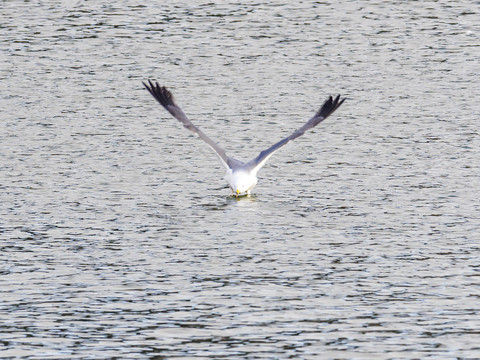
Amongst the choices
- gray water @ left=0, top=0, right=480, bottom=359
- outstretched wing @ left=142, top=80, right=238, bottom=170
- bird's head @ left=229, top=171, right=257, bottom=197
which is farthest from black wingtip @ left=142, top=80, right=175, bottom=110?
bird's head @ left=229, top=171, right=257, bottom=197

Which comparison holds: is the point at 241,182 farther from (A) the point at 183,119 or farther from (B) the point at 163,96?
(B) the point at 163,96

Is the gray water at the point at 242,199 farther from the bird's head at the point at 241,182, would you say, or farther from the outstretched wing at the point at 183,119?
the outstretched wing at the point at 183,119

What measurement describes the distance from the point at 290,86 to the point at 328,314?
1660cm

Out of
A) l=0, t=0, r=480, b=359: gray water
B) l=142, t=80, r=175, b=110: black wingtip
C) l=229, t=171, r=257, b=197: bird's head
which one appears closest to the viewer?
l=0, t=0, r=480, b=359: gray water

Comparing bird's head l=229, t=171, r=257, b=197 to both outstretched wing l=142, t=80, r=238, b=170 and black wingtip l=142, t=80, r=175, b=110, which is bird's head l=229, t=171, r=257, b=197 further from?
black wingtip l=142, t=80, r=175, b=110

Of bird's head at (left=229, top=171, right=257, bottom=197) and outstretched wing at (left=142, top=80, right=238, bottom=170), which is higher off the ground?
outstretched wing at (left=142, top=80, right=238, bottom=170)

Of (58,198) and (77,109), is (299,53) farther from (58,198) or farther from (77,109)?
(58,198)

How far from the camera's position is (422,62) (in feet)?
115

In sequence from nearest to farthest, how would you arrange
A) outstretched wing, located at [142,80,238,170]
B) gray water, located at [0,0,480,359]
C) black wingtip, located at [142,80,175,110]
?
gray water, located at [0,0,480,359], outstretched wing, located at [142,80,238,170], black wingtip, located at [142,80,175,110]

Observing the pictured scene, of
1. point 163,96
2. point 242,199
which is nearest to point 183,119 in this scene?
point 163,96

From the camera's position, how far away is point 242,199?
2336 cm

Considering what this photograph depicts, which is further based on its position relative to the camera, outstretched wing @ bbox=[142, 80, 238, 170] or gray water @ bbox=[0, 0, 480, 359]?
outstretched wing @ bbox=[142, 80, 238, 170]

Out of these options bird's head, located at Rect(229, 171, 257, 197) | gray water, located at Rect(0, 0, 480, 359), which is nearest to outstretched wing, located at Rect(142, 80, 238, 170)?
bird's head, located at Rect(229, 171, 257, 197)

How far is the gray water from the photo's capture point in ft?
52.5
